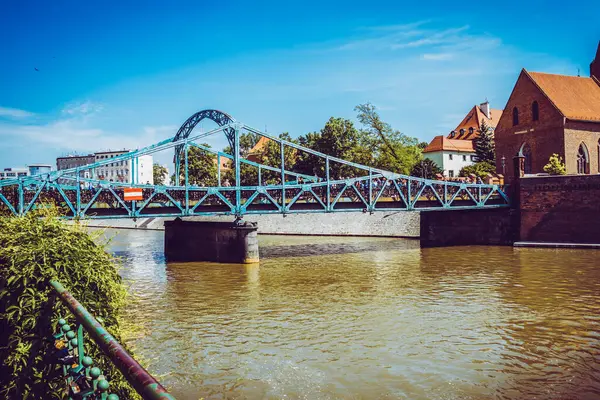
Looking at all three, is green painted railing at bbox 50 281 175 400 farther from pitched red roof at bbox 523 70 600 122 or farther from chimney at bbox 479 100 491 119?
chimney at bbox 479 100 491 119

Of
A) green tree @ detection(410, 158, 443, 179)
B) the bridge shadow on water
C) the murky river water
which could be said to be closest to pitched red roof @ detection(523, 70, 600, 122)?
green tree @ detection(410, 158, 443, 179)

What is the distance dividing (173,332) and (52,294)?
359 inches


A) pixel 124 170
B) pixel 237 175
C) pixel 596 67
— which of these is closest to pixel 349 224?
pixel 237 175

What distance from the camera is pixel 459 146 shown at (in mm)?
67250

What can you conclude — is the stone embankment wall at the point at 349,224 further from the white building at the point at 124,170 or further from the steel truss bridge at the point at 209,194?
the white building at the point at 124,170

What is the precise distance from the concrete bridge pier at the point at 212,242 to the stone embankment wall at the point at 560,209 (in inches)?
702

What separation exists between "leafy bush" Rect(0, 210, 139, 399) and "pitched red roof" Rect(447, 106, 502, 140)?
69.8 metres

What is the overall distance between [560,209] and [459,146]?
3710 cm

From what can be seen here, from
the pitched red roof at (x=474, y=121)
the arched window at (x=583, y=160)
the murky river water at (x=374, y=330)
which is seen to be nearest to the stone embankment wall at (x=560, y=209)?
the murky river water at (x=374, y=330)

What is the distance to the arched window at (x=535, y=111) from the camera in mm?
43250

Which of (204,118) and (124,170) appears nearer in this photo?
(204,118)

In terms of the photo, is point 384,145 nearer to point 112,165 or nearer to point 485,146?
point 485,146

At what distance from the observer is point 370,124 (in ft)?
192

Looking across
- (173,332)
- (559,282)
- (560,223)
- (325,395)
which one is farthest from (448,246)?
(325,395)
